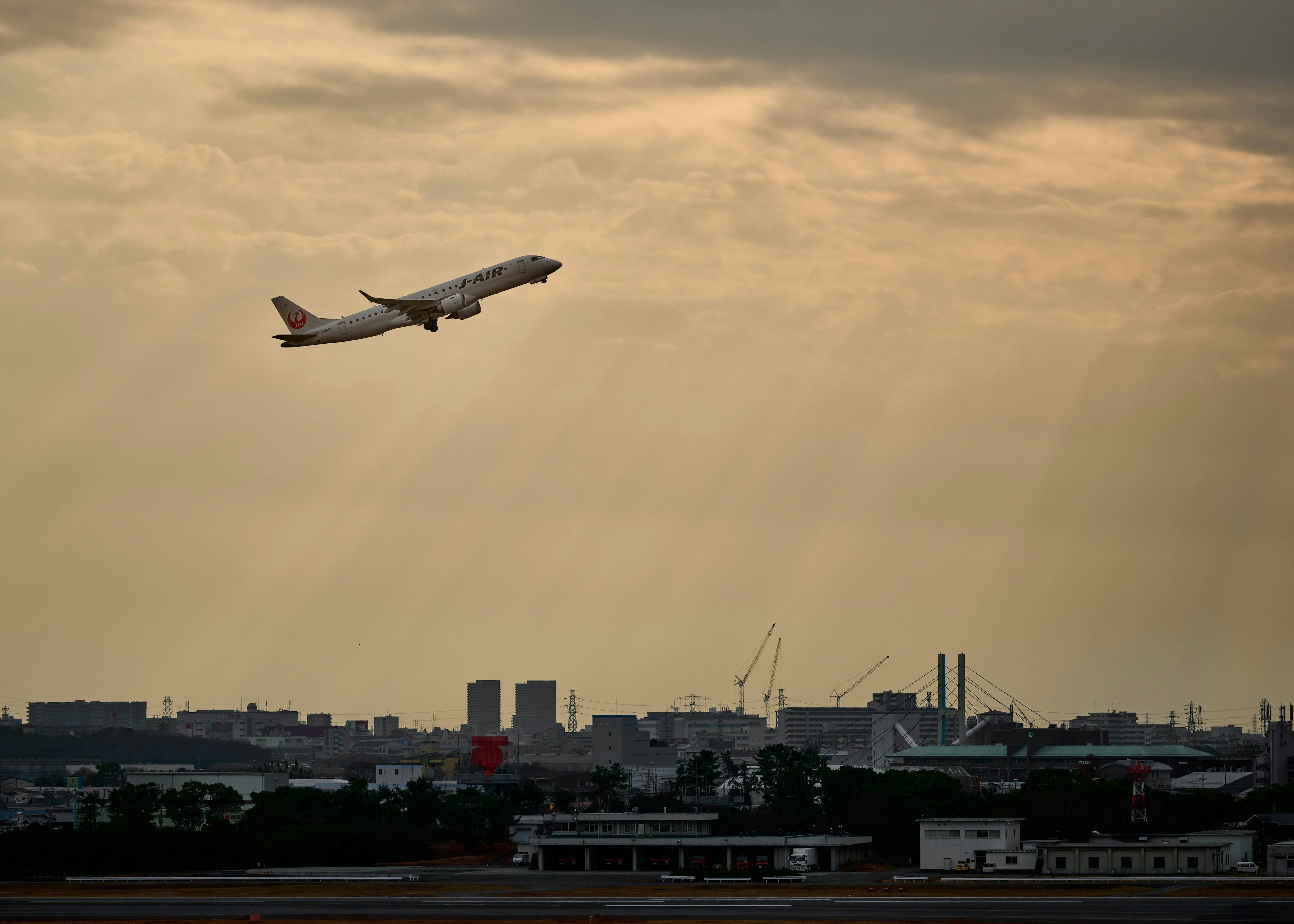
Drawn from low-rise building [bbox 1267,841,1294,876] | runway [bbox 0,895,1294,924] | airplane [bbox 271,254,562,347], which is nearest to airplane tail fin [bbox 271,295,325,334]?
airplane [bbox 271,254,562,347]

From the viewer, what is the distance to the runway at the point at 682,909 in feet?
416

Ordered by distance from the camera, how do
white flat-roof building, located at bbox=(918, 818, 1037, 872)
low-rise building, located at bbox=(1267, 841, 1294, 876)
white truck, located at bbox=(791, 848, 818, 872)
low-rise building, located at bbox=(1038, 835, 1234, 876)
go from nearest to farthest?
low-rise building, located at bbox=(1267, 841, 1294, 876)
low-rise building, located at bbox=(1038, 835, 1234, 876)
white flat-roof building, located at bbox=(918, 818, 1037, 872)
white truck, located at bbox=(791, 848, 818, 872)

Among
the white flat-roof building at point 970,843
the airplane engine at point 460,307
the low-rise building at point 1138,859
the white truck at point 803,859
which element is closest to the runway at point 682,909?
the low-rise building at point 1138,859

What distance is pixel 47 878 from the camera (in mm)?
189000

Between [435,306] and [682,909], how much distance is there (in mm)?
68404

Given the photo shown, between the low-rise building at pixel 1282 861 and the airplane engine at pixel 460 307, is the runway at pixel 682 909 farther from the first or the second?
the airplane engine at pixel 460 307

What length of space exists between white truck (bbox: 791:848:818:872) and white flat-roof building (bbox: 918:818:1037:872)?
12.6 m

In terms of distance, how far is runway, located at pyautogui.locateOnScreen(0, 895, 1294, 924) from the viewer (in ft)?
416

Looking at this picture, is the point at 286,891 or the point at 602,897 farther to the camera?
the point at 286,891

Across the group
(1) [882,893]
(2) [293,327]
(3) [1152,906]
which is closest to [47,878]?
(2) [293,327]

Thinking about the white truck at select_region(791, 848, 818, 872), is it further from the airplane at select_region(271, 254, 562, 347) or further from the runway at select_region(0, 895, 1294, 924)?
the airplane at select_region(271, 254, 562, 347)

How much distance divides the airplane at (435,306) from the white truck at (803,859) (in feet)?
235

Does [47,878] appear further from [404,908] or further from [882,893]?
[882,893]

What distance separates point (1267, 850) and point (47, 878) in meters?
136
